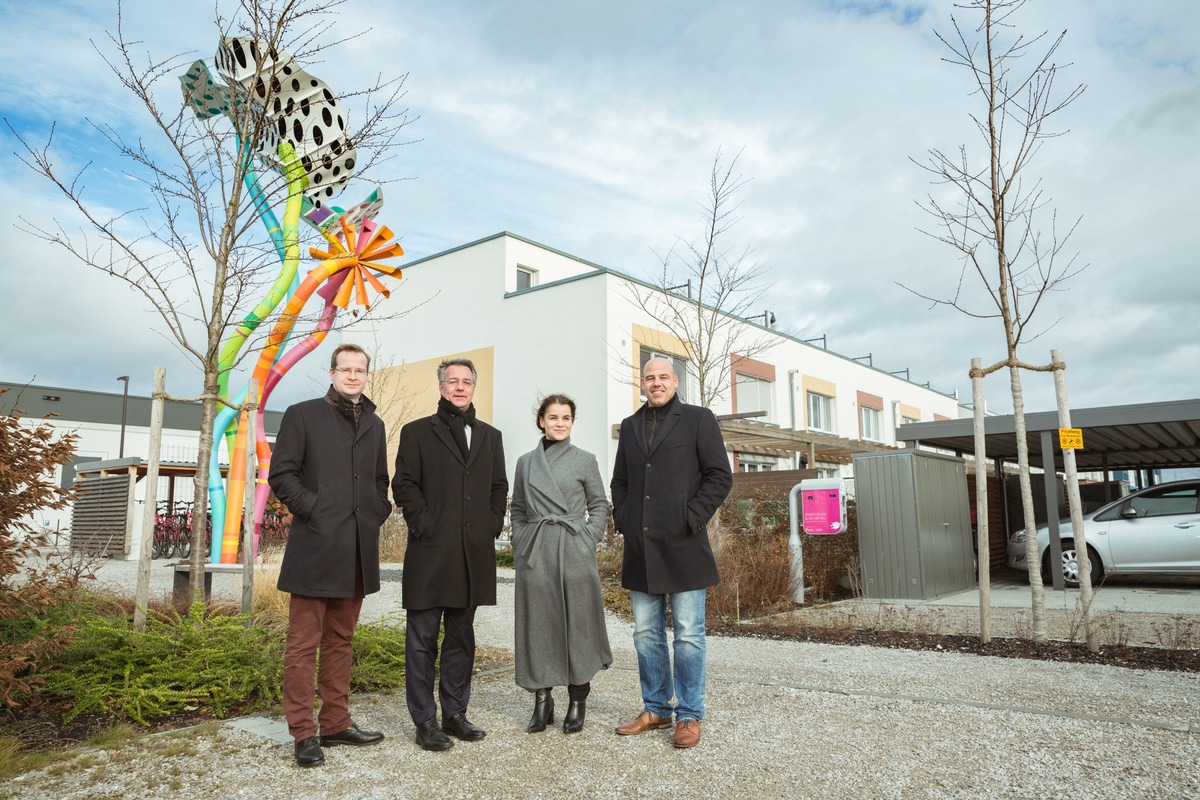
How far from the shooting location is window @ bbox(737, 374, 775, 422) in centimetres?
2288

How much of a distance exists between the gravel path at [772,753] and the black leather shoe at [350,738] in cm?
5

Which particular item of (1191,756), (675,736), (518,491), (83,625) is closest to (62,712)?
(83,625)

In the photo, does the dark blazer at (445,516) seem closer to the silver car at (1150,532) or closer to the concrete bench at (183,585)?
the concrete bench at (183,585)

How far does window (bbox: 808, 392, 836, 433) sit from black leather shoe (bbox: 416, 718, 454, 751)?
22.5 meters

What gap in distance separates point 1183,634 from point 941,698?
11.6 feet

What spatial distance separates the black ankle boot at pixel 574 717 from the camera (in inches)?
172

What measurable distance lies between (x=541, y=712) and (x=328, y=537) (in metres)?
1.44

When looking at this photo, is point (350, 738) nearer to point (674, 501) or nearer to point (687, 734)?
point (687, 734)

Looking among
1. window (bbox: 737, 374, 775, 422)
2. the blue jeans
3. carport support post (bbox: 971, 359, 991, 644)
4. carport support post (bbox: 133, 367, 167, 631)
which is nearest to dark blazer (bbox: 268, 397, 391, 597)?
the blue jeans

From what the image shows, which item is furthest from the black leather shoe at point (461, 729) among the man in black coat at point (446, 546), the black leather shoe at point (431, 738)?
the black leather shoe at point (431, 738)

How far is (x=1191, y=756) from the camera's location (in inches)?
150

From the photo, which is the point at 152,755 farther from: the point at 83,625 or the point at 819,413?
the point at 819,413

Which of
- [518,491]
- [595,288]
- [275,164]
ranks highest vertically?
[595,288]

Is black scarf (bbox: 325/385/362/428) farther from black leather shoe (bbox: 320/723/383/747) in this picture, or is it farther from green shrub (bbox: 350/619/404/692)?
green shrub (bbox: 350/619/404/692)
